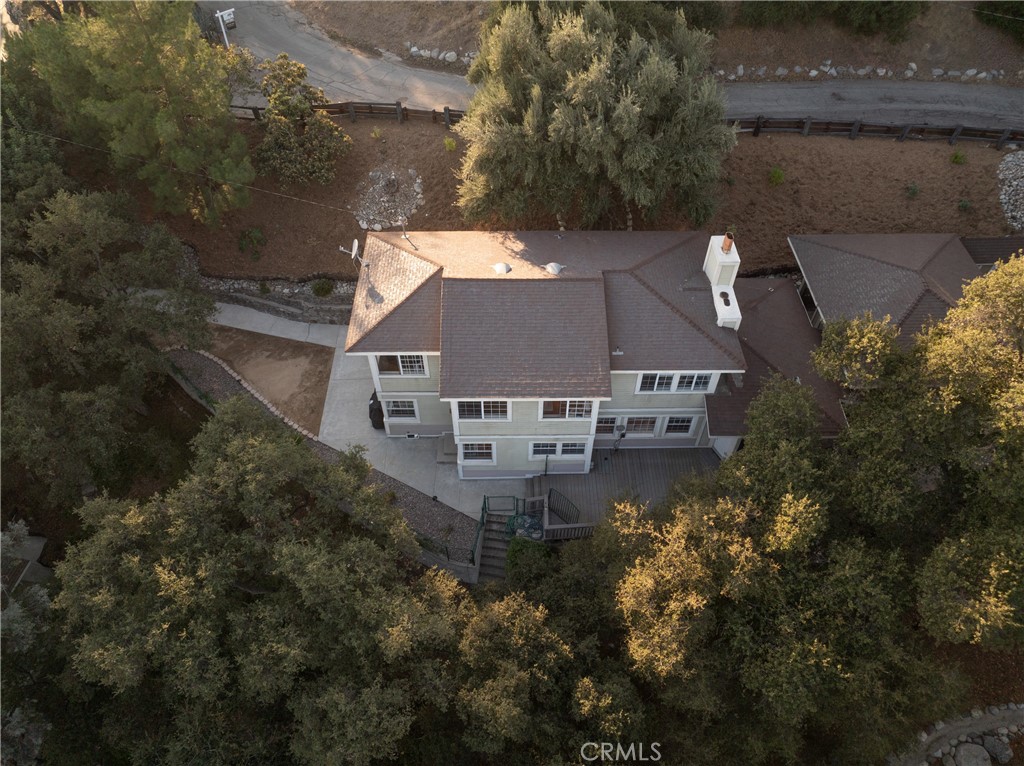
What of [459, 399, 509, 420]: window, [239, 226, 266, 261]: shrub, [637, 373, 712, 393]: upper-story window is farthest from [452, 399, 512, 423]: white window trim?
[239, 226, 266, 261]: shrub

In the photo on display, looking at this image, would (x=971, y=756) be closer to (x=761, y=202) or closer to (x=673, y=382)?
(x=673, y=382)

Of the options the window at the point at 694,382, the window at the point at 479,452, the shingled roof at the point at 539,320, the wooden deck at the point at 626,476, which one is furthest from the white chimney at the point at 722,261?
the window at the point at 479,452

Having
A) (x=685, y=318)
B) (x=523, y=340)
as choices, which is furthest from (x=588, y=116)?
(x=523, y=340)

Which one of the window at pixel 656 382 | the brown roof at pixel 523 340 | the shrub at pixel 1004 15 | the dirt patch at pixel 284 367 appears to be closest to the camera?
the brown roof at pixel 523 340

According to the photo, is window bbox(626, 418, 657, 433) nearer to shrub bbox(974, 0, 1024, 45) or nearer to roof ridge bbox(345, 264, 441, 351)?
roof ridge bbox(345, 264, 441, 351)

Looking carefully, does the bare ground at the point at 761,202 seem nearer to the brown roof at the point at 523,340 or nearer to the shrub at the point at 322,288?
the shrub at the point at 322,288

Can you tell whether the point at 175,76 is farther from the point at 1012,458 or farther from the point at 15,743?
the point at 1012,458
